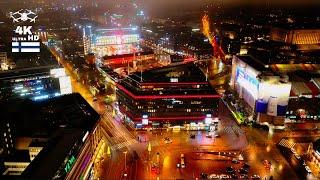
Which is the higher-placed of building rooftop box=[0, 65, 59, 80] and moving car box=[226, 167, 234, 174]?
building rooftop box=[0, 65, 59, 80]

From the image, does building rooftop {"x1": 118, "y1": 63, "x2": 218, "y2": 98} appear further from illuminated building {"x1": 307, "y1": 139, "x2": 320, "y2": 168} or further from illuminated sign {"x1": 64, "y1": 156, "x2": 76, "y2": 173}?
illuminated sign {"x1": 64, "y1": 156, "x2": 76, "y2": 173}

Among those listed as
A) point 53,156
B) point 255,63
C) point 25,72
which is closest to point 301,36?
point 255,63

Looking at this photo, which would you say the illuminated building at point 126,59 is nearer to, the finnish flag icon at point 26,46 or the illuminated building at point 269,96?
the finnish flag icon at point 26,46

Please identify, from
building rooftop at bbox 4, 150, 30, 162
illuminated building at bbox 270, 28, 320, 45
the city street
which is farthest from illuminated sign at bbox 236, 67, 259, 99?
illuminated building at bbox 270, 28, 320, 45

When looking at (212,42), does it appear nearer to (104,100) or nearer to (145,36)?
(145,36)

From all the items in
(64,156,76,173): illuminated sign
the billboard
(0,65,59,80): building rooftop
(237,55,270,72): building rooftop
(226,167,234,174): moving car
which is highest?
(237,55,270,72): building rooftop

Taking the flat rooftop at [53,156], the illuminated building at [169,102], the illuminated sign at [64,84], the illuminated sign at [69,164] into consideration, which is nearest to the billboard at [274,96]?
the illuminated building at [169,102]

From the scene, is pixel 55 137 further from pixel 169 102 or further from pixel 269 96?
pixel 269 96
